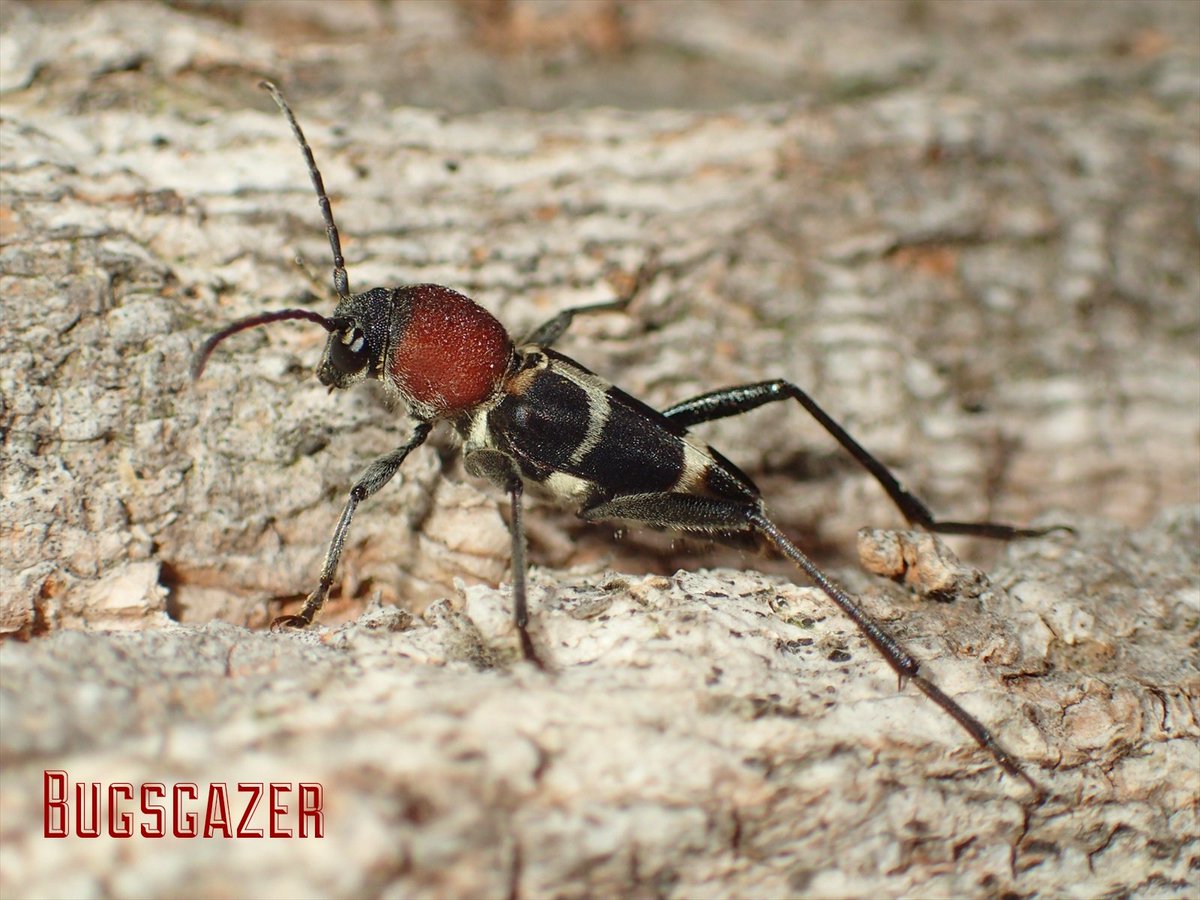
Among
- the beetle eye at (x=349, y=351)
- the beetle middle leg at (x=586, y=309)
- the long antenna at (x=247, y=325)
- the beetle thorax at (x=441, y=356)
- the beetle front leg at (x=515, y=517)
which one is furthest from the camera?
the beetle middle leg at (x=586, y=309)

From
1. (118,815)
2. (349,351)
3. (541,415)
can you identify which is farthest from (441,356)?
(118,815)

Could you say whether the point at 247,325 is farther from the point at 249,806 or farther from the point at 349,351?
the point at 249,806

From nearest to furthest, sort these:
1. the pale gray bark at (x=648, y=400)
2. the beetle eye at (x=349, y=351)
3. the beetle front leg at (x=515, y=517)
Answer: the pale gray bark at (x=648, y=400)
the beetle front leg at (x=515, y=517)
the beetle eye at (x=349, y=351)

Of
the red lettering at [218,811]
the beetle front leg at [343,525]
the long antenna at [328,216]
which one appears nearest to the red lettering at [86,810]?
the red lettering at [218,811]

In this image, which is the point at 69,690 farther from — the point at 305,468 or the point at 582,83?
the point at 582,83

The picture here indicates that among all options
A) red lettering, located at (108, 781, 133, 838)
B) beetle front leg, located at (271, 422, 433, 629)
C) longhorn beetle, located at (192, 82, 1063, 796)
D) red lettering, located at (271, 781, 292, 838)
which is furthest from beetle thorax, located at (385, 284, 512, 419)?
red lettering, located at (108, 781, 133, 838)

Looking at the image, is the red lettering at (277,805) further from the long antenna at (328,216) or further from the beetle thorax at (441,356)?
the long antenna at (328,216)
